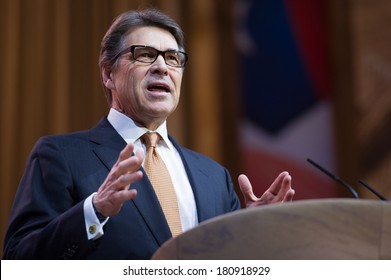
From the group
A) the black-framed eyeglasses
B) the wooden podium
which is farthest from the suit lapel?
the wooden podium

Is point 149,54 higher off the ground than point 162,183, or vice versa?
point 149,54

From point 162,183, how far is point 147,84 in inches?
11.8

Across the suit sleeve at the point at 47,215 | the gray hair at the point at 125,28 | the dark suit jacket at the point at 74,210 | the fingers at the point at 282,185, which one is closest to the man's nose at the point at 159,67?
the gray hair at the point at 125,28

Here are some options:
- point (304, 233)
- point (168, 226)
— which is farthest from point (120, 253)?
point (304, 233)

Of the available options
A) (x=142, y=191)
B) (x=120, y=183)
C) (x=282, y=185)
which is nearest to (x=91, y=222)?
(x=120, y=183)

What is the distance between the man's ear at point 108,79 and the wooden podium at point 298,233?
97 centimetres

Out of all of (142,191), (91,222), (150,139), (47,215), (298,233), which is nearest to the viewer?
(298,233)

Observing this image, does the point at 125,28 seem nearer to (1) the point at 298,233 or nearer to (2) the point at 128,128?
(2) the point at 128,128

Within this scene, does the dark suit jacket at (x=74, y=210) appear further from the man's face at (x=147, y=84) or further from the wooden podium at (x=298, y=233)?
the wooden podium at (x=298, y=233)

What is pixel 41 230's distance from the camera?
170cm

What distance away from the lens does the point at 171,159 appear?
83.3 inches

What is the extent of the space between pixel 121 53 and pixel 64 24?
1.60 m

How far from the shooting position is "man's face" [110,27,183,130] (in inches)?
82.9

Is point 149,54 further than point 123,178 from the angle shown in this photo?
Yes
